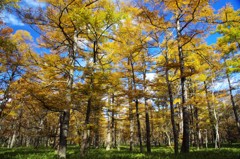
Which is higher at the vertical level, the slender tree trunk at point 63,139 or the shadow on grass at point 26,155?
the slender tree trunk at point 63,139

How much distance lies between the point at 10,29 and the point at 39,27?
7.96m

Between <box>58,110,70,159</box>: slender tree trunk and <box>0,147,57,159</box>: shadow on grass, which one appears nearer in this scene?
<box>0,147,57,159</box>: shadow on grass

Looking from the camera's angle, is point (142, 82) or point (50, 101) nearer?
point (50, 101)

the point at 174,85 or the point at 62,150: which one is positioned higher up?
the point at 174,85

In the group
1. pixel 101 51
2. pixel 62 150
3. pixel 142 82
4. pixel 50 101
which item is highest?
pixel 101 51

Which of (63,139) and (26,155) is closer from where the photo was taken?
(63,139)

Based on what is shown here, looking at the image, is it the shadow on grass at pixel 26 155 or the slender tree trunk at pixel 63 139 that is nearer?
the shadow on grass at pixel 26 155

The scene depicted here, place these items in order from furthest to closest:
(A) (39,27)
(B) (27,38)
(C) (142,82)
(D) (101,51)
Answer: (B) (27,38) < (C) (142,82) < (D) (101,51) < (A) (39,27)

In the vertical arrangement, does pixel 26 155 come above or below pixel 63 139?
below

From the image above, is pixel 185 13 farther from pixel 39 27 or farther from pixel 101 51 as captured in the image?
pixel 39 27

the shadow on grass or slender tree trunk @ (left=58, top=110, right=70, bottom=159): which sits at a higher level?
slender tree trunk @ (left=58, top=110, right=70, bottom=159)

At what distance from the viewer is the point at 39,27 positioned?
32.3 feet

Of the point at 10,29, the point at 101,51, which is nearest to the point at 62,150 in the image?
the point at 101,51

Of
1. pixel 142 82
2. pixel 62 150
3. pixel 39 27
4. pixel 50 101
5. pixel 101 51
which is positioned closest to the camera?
pixel 50 101
